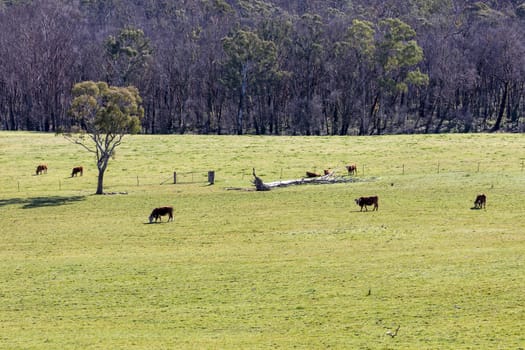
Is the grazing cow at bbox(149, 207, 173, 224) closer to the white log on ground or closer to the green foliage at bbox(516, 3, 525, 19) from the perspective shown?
the white log on ground

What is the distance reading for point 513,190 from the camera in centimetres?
5434

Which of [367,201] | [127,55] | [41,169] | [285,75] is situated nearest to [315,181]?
[367,201]

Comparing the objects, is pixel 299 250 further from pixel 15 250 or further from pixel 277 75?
pixel 277 75

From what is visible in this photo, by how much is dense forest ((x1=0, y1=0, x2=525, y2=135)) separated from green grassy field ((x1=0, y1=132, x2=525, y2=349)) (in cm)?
5158

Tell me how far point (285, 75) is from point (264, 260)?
299 feet

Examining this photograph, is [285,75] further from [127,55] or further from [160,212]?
[160,212]

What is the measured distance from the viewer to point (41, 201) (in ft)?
186

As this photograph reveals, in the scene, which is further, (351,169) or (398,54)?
(398,54)

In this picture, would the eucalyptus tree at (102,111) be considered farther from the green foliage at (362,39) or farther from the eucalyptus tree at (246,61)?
the eucalyptus tree at (246,61)

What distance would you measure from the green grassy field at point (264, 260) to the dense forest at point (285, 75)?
51.6 metres

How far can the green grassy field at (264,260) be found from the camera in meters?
26.5

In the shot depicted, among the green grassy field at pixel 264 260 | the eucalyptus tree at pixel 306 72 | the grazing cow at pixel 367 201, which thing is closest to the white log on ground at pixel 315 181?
the green grassy field at pixel 264 260

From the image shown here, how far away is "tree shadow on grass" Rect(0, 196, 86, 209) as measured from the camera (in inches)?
2175

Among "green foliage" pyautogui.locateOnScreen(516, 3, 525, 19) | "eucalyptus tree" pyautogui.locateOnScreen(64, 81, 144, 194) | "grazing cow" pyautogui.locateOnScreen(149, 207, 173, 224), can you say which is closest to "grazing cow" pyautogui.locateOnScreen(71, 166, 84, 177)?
"eucalyptus tree" pyautogui.locateOnScreen(64, 81, 144, 194)
